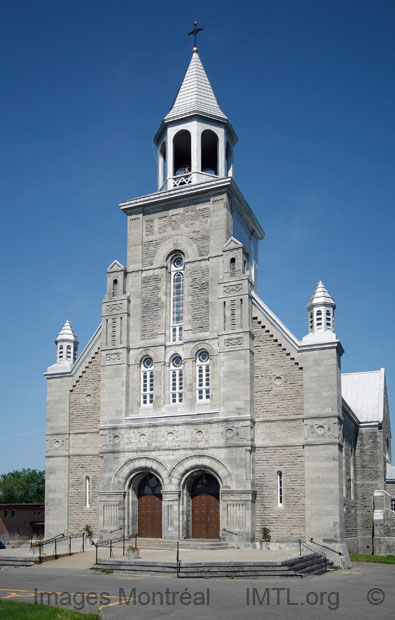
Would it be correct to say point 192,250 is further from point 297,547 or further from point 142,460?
point 297,547

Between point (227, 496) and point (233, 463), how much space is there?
1.53 metres

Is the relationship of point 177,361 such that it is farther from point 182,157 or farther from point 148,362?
point 182,157

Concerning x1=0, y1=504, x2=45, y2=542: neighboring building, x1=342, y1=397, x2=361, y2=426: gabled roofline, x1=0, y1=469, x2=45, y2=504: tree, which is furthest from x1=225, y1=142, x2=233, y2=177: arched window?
x1=0, y1=469, x2=45, y2=504: tree

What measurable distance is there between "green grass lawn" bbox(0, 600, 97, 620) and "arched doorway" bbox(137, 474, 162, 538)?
17.4 meters

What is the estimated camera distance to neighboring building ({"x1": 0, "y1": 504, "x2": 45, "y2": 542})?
55562 millimetres

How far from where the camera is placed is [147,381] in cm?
3553

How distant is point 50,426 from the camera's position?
37.1 meters

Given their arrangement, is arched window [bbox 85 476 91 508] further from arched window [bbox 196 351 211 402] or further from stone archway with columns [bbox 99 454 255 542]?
arched window [bbox 196 351 211 402]

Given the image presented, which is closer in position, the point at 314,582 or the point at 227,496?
the point at 314,582

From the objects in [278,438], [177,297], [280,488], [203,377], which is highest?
[177,297]

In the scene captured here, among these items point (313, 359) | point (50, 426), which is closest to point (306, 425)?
point (313, 359)

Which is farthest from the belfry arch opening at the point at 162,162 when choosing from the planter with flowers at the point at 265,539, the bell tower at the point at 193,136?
the planter with flowers at the point at 265,539

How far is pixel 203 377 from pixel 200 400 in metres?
1.16

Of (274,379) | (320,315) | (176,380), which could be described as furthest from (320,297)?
(176,380)
